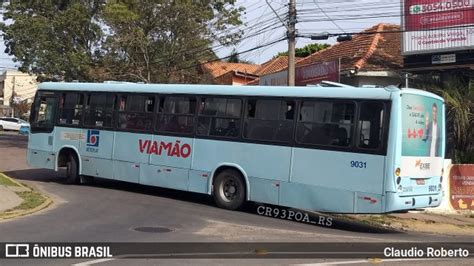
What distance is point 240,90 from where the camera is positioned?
534 inches

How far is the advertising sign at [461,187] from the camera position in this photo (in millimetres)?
15453

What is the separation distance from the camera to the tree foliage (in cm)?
2878

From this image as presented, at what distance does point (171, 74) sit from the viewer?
3134 cm

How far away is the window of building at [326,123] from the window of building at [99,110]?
5.84 meters

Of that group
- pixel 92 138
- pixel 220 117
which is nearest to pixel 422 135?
pixel 220 117

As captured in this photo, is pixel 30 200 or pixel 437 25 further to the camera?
pixel 437 25

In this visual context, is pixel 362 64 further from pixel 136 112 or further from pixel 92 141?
pixel 92 141

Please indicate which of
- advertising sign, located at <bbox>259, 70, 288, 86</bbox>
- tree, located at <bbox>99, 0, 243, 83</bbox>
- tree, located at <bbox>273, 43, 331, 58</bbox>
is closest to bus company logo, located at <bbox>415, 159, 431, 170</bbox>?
advertising sign, located at <bbox>259, 70, 288, 86</bbox>

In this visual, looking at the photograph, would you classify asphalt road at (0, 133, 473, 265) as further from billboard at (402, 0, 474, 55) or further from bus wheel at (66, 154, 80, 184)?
billboard at (402, 0, 474, 55)

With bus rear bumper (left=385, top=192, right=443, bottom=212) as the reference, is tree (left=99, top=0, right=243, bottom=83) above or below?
above

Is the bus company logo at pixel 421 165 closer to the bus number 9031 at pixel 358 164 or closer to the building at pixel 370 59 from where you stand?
the bus number 9031 at pixel 358 164

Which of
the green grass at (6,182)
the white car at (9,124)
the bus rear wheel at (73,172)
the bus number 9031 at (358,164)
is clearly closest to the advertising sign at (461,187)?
the bus number 9031 at (358,164)

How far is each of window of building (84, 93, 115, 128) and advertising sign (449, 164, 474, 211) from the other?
9151 millimetres

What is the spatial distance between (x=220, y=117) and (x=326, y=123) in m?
2.79
